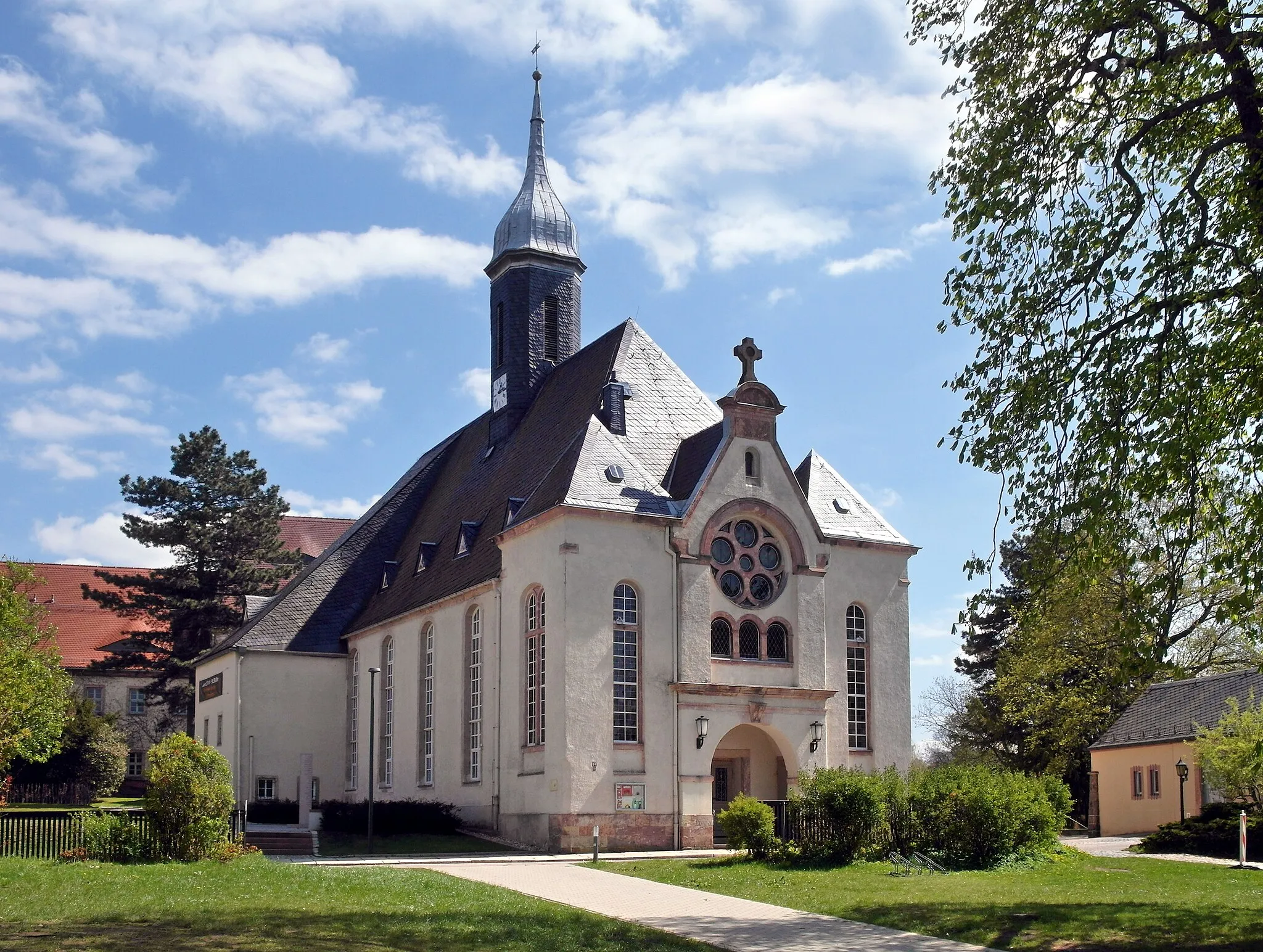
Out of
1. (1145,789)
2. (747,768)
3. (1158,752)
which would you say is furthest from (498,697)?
(1145,789)

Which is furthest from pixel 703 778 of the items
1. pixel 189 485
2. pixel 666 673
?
pixel 189 485

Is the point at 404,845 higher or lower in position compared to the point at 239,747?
lower

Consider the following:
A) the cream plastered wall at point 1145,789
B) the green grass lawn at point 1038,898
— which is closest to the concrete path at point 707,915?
the green grass lawn at point 1038,898

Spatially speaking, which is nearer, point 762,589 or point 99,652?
point 762,589

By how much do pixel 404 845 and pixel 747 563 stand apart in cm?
1068

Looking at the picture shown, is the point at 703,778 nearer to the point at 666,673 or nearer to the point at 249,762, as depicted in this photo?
the point at 666,673

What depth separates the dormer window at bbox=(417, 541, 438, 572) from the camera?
41.4 meters

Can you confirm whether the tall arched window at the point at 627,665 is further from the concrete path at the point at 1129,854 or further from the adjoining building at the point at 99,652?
the adjoining building at the point at 99,652

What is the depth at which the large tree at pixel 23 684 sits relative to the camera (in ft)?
127

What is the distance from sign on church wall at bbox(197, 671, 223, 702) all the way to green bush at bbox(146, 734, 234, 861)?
20771 millimetres

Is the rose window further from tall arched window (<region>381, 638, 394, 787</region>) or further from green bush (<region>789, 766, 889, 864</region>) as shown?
tall arched window (<region>381, 638, 394, 787</region>)

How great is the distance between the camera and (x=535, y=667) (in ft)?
107

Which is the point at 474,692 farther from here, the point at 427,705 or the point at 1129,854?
the point at 1129,854

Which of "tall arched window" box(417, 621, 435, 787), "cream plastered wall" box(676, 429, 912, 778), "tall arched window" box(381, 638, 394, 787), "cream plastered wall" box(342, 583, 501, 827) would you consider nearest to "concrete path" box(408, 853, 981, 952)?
"cream plastered wall" box(676, 429, 912, 778)
